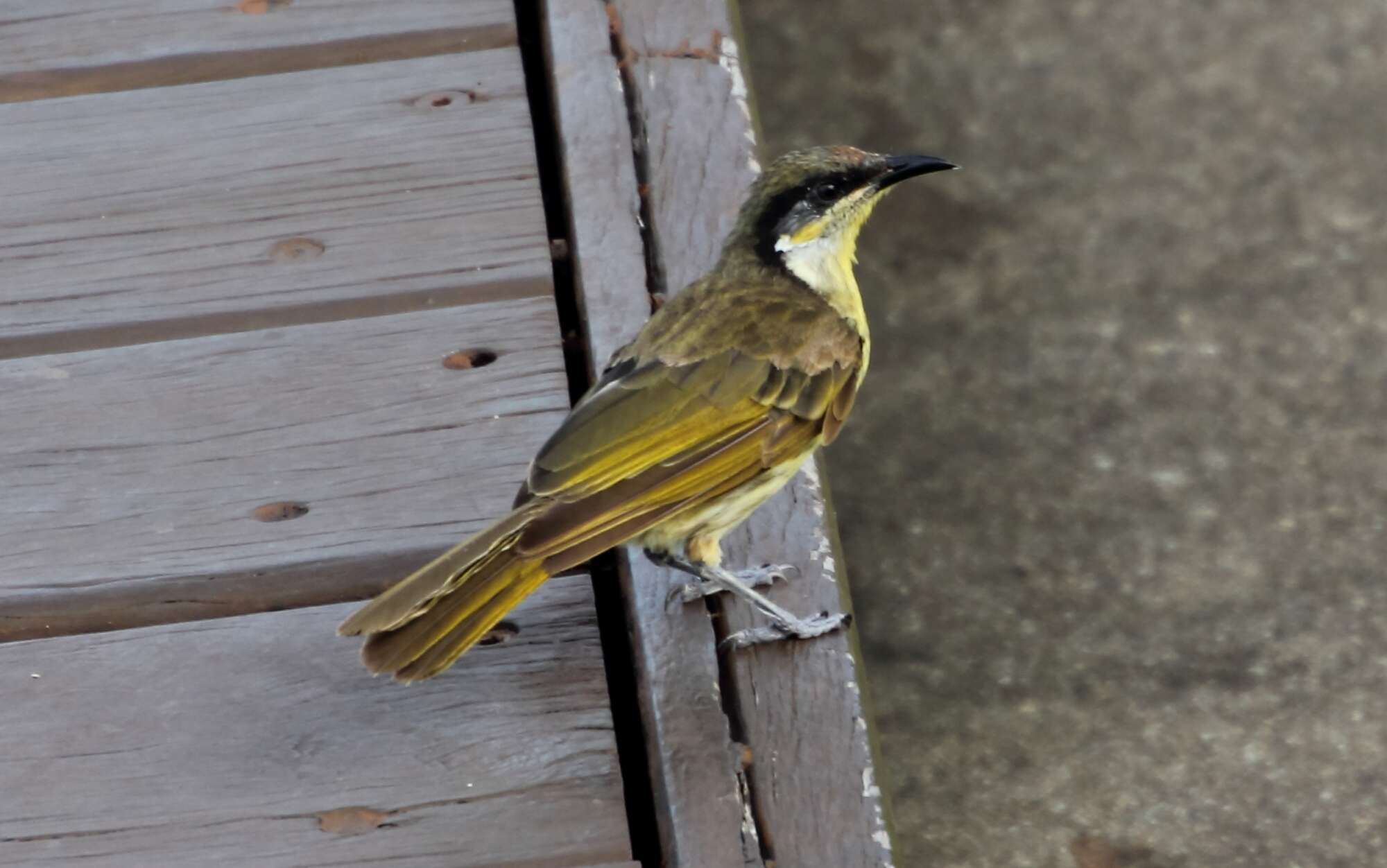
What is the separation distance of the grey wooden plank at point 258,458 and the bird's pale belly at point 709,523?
0.82 ft

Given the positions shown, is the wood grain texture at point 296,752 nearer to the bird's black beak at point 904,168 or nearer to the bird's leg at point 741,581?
the bird's leg at point 741,581

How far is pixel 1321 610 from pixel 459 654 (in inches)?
120

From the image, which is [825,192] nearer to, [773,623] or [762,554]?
[762,554]

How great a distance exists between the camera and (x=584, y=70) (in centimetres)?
343

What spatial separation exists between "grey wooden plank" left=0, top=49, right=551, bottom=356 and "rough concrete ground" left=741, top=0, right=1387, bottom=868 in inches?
75.3

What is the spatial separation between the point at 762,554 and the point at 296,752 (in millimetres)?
781

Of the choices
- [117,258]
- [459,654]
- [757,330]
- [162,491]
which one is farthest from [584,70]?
[459,654]

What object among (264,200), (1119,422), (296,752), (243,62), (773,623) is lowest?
(1119,422)

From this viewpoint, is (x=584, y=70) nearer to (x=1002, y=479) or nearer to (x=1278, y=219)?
(x=1002, y=479)

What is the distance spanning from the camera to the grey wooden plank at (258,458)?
2.69 metres

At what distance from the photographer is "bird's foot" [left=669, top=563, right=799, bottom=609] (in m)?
2.69

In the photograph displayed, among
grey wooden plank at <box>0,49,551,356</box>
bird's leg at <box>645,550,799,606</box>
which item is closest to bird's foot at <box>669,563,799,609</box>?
bird's leg at <box>645,550,799,606</box>

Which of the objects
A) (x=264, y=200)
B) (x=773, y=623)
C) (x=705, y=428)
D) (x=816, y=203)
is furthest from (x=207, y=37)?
(x=773, y=623)

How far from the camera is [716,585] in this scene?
2703 mm
